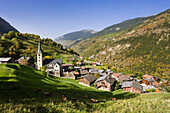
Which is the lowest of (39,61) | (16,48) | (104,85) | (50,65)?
(104,85)

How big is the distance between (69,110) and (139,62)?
206672 millimetres

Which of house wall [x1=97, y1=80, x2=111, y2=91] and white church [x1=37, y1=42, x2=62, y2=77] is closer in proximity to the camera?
house wall [x1=97, y1=80, x2=111, y2=91]

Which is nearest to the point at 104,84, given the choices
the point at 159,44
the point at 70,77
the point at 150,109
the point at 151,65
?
the point at 70,77

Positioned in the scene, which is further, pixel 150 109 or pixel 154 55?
pixel 154 55

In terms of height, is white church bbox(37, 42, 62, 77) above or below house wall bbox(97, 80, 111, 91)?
above

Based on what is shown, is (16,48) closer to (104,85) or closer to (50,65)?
(50,65)

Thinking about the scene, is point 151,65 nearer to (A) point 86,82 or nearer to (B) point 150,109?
(A) point 86,82

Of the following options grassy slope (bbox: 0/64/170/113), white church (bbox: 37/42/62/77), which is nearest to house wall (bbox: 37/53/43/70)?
white church (bbox: 37/42/62/77)

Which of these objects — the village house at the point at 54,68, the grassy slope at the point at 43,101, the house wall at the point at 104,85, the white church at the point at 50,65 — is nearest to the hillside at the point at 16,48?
the white church at the point at 50,65

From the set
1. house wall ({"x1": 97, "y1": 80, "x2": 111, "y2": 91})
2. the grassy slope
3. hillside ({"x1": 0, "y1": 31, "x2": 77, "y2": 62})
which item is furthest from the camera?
hillside ({"x1": 0, "y1": 31, "x2": 77, "y2": 62})

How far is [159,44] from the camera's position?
196 meters

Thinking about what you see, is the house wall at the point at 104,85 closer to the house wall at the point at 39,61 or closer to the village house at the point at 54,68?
the village house at the point at 54,68

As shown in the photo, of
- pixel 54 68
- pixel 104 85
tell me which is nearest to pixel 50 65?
pixel 54 68

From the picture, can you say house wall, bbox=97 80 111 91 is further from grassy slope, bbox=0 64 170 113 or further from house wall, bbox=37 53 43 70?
house wall, bbox=37 53 43 70
